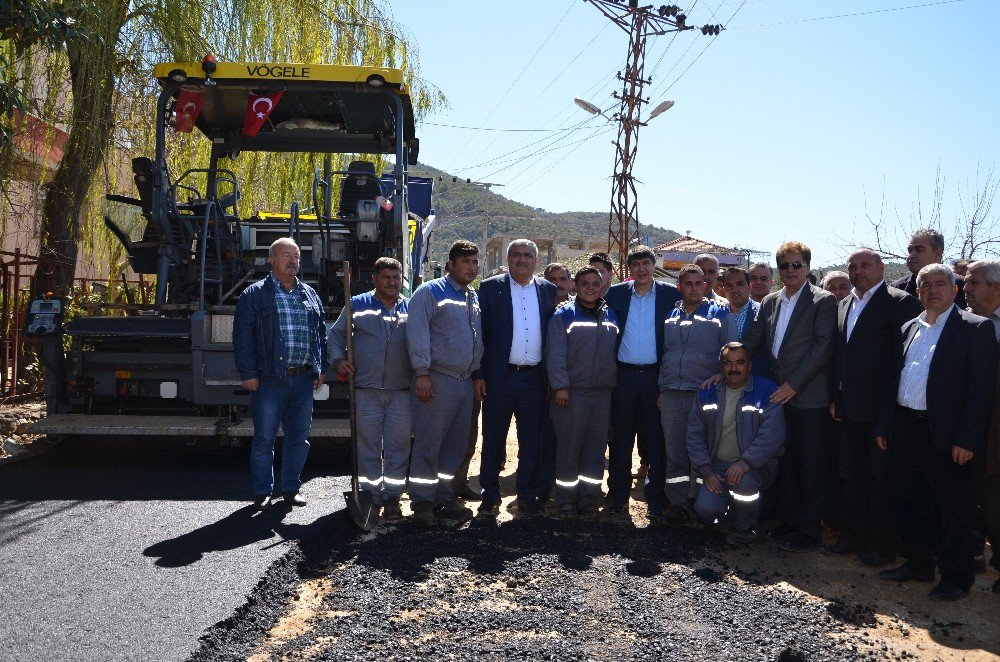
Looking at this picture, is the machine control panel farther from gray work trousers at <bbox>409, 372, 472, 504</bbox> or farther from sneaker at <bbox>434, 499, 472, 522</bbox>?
sneaker at <bbox>434, 499, 472, 522</bbox>

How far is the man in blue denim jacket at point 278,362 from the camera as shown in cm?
616

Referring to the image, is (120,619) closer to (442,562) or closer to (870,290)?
(442,562)

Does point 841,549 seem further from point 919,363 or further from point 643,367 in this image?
point 643,367

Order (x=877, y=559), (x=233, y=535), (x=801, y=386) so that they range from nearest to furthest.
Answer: (x=877, y=559) < (x=233, y=535) < (x=801, y=386)

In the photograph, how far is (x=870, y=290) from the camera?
549cm

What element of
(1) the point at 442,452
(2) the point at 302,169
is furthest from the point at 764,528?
(2) the point at 302,169

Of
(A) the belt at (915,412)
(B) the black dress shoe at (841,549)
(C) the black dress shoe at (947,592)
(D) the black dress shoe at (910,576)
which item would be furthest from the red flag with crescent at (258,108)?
(C) the black dress shoe at (947,592)

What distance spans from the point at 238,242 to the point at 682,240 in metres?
44.8

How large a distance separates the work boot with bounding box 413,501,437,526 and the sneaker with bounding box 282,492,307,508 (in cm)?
85

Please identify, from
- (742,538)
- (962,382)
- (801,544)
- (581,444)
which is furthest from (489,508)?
(962,382)

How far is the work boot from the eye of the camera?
5875mm

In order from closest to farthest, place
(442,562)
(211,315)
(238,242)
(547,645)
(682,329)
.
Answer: (547,645) < (442,562) < (682,329) < (211,315) < (238,242)

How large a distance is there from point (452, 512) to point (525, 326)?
54.6 inches

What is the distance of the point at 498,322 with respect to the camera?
6.30 meters
